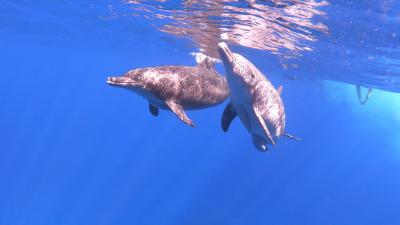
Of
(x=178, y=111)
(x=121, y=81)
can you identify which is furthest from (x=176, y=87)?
(x=121, y=81)

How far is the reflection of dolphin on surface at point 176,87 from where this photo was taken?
260 inches

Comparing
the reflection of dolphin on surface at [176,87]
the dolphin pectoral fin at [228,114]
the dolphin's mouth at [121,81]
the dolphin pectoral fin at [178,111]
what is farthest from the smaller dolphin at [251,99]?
the dolphin's mouth at [121,81]

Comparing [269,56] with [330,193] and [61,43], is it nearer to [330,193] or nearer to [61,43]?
[61,43]

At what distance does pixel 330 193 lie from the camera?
6162 centimetres

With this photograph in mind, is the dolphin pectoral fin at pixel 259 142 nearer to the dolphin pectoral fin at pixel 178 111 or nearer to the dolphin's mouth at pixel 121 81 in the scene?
the dolphin pectoral fin at pixel 178 111

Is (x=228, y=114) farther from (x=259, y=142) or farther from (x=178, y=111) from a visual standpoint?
(x=178, y=111)

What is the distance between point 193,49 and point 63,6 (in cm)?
914

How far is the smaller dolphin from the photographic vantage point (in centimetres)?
650

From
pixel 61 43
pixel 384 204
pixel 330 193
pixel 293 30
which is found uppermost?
pixel 293 30

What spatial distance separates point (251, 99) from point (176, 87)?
4.67ft

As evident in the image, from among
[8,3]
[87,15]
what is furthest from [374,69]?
[8,3]

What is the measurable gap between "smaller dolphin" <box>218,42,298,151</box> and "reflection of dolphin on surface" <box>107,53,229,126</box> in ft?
1.92

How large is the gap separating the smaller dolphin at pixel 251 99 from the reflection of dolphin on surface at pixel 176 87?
586 mm

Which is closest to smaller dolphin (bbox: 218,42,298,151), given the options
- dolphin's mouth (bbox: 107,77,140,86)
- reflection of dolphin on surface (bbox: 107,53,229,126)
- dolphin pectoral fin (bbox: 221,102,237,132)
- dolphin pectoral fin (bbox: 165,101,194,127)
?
dolphin pectoral fin (bbox: 221,102,237,132)
